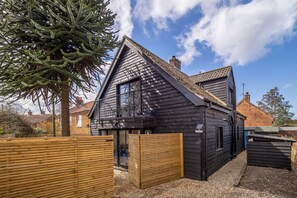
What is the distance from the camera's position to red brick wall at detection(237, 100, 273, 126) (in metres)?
29.2

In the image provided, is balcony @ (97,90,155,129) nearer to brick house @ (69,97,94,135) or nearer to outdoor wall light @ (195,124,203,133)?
outdoor wall light @ (195,124,203,133)

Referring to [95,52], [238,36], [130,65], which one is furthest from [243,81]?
[95,52]

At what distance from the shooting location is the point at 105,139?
20.3ft

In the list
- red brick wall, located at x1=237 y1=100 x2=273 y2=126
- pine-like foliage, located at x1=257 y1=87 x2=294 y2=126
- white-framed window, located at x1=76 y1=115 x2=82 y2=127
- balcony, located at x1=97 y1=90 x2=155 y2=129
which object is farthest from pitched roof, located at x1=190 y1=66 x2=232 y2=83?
pine-like foliage, located at x1=257 y1=87 x2=294 y2=126

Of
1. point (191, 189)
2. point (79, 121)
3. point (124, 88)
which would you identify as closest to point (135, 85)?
point (124, 88)

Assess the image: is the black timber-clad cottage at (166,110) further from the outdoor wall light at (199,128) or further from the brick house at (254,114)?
the brick house at (254,114)

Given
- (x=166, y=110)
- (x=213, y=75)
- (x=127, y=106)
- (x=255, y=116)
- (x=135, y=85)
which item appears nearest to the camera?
(x=166, y=110)

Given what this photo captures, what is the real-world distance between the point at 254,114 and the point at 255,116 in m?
0.32

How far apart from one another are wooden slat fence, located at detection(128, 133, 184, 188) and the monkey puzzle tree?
3548 millimetres

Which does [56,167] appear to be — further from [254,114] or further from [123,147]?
[254,114]

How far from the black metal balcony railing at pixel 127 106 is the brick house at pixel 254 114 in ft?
78.8

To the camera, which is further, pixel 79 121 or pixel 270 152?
pixel 79 121

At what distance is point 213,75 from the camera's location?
15.3 meters

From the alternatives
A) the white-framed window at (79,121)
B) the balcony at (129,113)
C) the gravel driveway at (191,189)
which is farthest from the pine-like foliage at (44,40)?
the white-framed window at (79,121)
